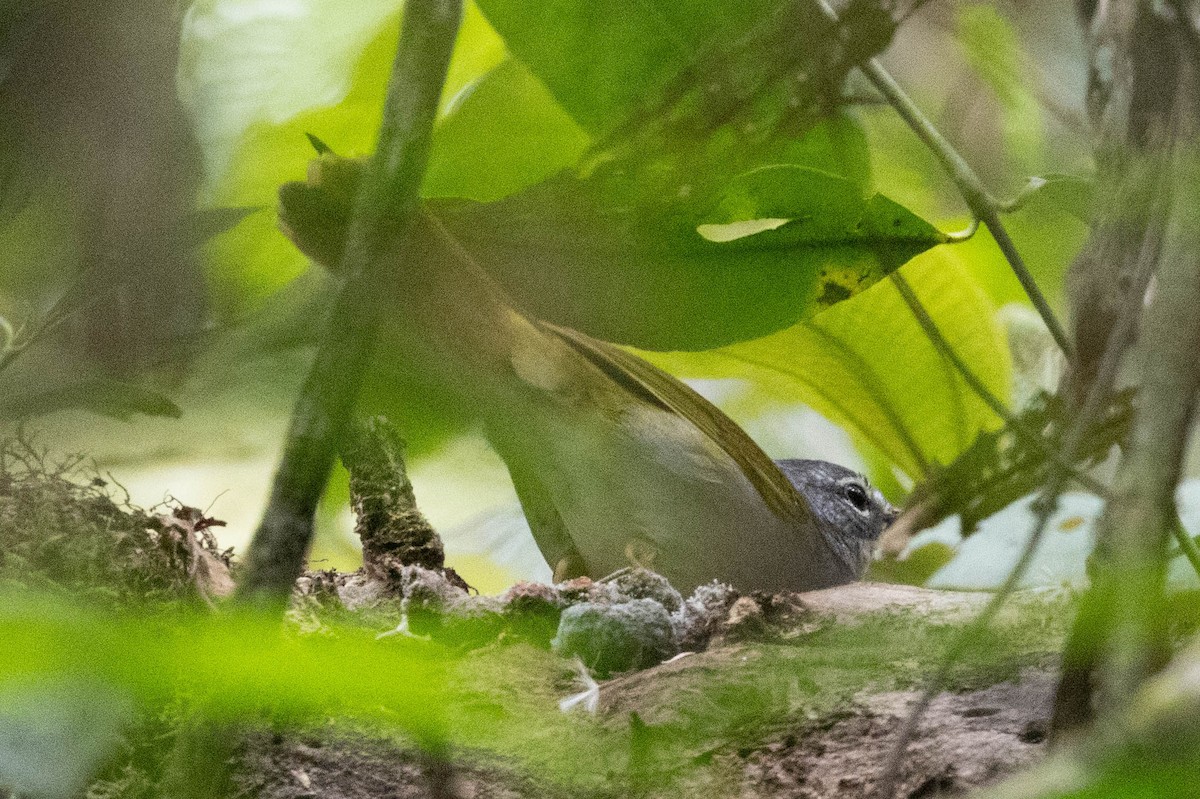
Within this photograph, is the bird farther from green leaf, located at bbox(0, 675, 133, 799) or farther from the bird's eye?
green leaf, located at bbox(0, 675, 133, 799)

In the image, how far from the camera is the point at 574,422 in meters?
0.50

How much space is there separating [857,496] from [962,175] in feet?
0.81

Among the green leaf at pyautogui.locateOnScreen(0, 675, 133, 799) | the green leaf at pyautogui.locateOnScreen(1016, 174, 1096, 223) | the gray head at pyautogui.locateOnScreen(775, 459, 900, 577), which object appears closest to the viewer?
the green leaf at pyautogui.locateOnScreen(0, 675, 133, 799)

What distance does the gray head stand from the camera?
626mm

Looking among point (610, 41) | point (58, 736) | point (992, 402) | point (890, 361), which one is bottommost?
point (58, 736)

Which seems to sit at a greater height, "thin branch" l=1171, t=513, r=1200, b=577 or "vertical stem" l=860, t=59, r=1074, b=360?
"vertical stem" l=860, t=59, r=1074, b=360

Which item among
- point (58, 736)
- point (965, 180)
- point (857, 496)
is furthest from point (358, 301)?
point (857, 496)

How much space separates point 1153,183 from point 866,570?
0.36 meters

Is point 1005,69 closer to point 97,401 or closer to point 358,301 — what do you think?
point 358,301

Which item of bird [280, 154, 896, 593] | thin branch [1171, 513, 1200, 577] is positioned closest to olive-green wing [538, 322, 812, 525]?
bird [280, 154, 896, 593]

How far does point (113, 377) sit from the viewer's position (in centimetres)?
48

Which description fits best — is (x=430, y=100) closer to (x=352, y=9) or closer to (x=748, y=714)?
(x=352, y=9)

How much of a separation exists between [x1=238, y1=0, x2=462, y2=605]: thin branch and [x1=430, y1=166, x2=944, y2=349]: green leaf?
114 millimetres

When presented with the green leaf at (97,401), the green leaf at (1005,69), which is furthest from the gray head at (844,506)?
the green leaf at (97,401)
